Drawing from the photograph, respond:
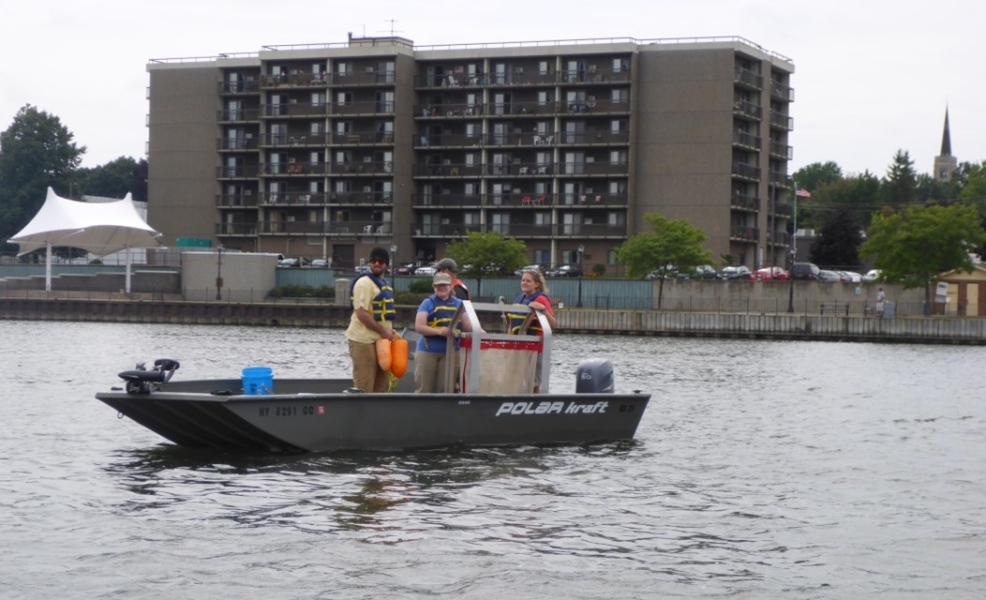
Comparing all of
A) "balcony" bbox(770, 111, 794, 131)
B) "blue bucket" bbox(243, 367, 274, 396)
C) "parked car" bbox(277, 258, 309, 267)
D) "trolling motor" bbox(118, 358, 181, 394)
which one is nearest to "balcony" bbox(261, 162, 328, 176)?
"parked car" bbox(277, 258, 309, 267)

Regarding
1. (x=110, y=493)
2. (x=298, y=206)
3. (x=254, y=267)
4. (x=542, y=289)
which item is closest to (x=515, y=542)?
(x=110, y=493)

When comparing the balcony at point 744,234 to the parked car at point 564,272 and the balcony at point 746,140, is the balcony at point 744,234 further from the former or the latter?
the parked car at point 564,272

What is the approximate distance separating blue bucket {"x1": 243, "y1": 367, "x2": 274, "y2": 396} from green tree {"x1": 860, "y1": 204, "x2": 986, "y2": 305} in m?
62.5

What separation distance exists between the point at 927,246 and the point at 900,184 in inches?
3135

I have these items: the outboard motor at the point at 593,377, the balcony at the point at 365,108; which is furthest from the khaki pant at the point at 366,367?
the balcony at the point at 365,108

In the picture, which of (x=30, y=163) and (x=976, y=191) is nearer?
(x=30, y=163)

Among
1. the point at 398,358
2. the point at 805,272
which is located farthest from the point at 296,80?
the point at 398,358

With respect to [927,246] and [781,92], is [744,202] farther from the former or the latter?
[927,246]

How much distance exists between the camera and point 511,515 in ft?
51.0

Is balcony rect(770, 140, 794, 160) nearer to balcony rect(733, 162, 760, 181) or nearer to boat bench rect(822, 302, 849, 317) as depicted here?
balcony rect(733, 162, 760, 181)

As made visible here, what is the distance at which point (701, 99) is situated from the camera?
321 ft

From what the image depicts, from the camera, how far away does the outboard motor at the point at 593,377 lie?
21.3 meters

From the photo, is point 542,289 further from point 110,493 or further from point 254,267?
point 254,267

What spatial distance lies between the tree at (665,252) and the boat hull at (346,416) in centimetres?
6117
